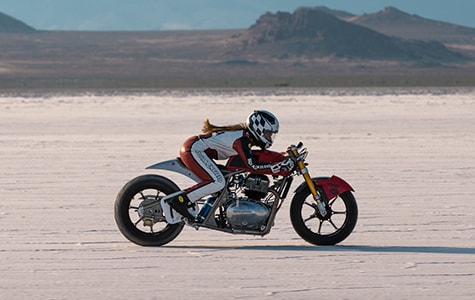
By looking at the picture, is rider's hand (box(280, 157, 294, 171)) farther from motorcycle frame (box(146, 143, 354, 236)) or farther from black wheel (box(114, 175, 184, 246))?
black wheel (box(114, 175, 184, 246))

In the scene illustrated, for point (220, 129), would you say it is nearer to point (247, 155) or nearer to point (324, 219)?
point (247, 155)

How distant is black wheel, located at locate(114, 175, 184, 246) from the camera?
9922 mm

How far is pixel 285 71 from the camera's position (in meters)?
113

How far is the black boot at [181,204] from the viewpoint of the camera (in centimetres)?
986

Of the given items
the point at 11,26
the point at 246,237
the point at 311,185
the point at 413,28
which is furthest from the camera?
the point at 413,28

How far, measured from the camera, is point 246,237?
10781 mm

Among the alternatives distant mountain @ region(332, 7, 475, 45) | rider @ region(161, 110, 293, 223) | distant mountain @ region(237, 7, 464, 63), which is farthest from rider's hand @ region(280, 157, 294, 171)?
distant mountain @ region(332, 7, 475, 45)

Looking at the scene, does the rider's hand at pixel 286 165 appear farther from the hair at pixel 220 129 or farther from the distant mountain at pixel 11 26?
the distant mountain at pixel 11 26

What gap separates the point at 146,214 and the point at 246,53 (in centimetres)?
12415

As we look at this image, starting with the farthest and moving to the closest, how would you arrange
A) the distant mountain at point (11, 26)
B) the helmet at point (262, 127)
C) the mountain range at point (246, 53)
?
the distant mountain at point (11, 26) → the mountain range at point (246, 53) → the helmet at point (262, 127)

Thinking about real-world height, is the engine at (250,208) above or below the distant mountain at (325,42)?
below

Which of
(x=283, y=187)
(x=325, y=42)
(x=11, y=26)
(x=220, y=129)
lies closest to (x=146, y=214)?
(x=220, y=129)

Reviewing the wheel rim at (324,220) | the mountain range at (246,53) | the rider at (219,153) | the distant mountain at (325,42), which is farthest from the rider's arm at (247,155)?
the distant mountain at (325,42)

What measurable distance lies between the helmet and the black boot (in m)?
0.79
